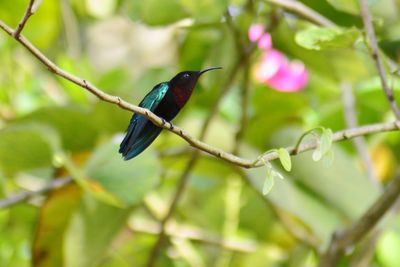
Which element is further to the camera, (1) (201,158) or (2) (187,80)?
(1) (201,158)

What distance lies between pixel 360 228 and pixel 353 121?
29cm

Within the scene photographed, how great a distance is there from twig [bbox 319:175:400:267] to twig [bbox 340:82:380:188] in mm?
228

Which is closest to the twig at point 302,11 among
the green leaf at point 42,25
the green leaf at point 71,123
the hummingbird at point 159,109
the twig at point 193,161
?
the twig at point 193,161

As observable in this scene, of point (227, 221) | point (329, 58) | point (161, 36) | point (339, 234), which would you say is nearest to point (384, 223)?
point (339, 234)

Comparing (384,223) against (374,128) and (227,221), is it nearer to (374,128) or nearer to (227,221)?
(227,221)

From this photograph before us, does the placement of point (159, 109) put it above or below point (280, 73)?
above

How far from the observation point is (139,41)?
258 cm

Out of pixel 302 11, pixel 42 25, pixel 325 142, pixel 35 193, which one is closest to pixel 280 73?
pixel 42 25

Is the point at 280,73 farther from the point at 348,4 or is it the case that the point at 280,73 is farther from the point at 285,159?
the point at 285,159

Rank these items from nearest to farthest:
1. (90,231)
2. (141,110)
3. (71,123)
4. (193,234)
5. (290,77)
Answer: (141,110) → (90,231) → (71,123) → (193,234) → (290,77)

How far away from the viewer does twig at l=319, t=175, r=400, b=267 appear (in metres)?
1.25

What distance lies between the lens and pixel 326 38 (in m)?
1.02

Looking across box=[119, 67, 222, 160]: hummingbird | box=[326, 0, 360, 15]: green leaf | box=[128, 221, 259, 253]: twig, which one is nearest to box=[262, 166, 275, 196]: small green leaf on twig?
box=[119, 67, 222, 160]: hummingbird

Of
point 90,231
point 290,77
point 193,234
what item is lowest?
point 193,234
